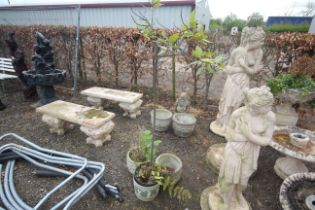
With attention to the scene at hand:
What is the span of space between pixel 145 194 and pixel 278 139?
83.2 inches

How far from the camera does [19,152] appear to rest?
9.61 ft

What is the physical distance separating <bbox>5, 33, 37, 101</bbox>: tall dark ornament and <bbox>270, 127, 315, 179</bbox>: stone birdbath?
5504 millimetres

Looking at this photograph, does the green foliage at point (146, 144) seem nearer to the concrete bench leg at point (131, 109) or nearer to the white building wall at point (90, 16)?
the concrete bench leg at point (131, 109)

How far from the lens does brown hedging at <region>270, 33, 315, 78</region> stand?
12.6 feet

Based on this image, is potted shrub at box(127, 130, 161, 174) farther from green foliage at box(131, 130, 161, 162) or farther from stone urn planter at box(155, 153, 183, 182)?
stone urn planter at box(155, 153, 183, 182)

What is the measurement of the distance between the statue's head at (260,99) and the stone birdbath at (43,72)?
14.0 feet

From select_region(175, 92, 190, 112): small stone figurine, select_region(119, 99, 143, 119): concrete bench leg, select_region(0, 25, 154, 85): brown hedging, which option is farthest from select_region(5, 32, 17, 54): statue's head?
select_region(175, 92, 190, 112): small stone figurine

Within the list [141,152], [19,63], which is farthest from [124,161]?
[19,63]

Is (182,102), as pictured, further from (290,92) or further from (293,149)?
(290,92)

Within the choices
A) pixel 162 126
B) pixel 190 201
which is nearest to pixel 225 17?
pixel 162 126

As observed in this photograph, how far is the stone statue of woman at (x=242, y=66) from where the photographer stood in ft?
9.73

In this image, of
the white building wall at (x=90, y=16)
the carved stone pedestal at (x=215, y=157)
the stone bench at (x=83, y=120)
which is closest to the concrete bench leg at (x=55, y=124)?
the stone bench at (x=83, y=120)

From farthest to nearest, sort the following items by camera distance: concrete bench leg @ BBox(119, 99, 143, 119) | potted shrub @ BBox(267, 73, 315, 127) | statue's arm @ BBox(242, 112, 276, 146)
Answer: concrete bench leg @ BBox(119, 99, 143, 119)
potted shrub @ BBox(267, 73, 315, 127)
statue's arm @ BBox(242, 112, 276, 146)

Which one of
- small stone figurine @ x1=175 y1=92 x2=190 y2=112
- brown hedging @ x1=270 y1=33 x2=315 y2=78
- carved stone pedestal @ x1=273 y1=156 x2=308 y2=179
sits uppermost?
brown hedging @ x1=270 y1=33 x2=315 y2=78
